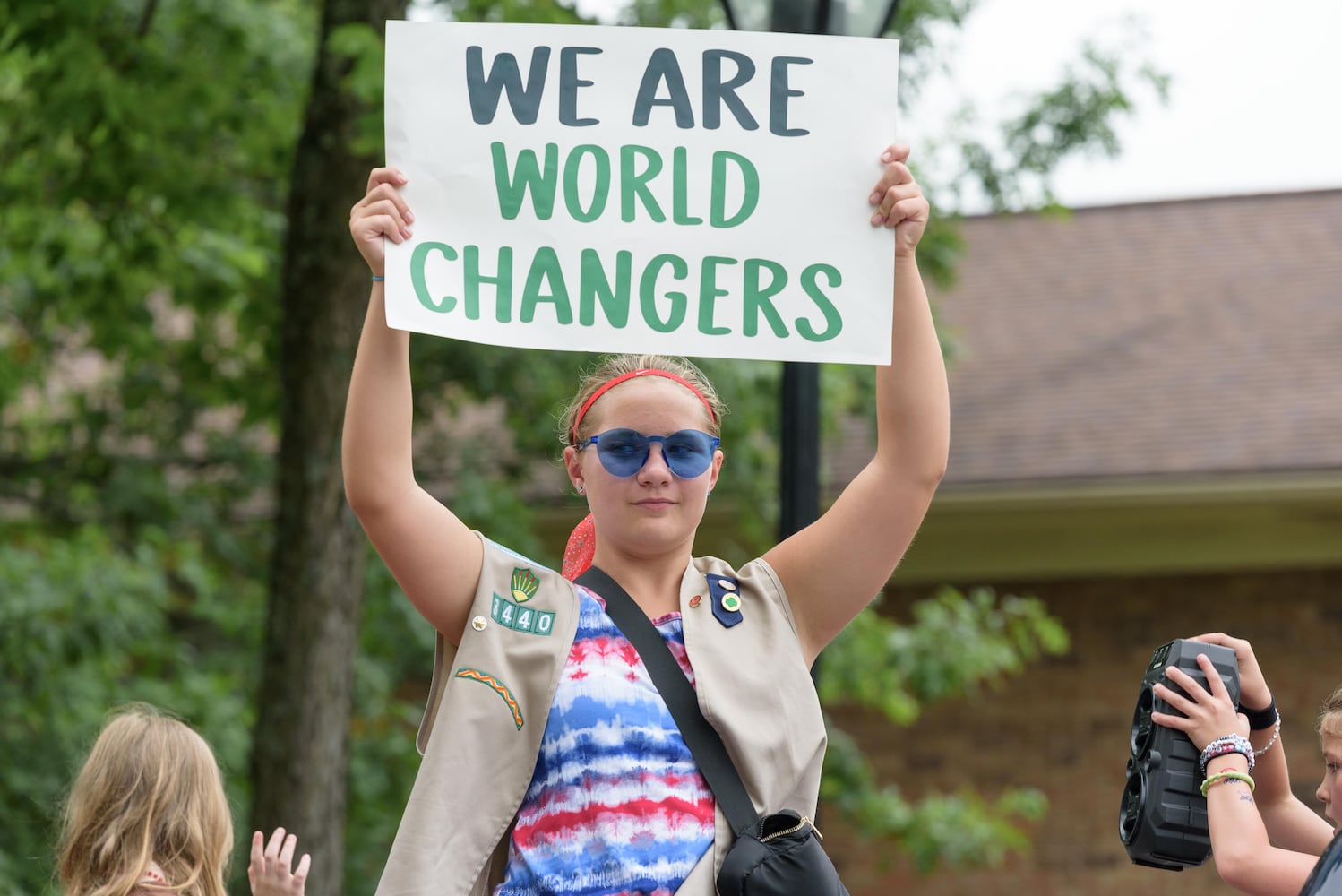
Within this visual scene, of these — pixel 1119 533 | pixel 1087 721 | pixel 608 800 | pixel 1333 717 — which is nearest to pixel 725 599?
pixel 608 800

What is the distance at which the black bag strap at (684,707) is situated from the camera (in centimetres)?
246

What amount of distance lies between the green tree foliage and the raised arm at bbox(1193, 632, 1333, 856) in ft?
15.9

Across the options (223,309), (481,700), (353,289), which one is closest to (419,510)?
(481,700)

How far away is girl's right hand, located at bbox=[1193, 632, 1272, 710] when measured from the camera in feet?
8.54

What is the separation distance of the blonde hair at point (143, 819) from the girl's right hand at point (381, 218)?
0.88m

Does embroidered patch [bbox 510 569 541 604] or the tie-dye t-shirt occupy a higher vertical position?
embroidered patch [bbox 510 569 541 604]

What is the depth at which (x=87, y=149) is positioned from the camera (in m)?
7.29

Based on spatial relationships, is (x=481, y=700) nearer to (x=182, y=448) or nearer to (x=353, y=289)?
(x=353, y=289)

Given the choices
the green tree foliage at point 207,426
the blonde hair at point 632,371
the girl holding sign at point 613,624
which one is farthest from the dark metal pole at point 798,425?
the green tree foliage at point 207,426

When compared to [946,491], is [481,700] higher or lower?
lower

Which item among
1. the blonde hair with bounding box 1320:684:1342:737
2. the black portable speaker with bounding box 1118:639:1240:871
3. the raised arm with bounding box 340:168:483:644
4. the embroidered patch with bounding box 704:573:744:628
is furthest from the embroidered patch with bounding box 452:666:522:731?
the blonde hair with bounding box 1320:684:1342:737

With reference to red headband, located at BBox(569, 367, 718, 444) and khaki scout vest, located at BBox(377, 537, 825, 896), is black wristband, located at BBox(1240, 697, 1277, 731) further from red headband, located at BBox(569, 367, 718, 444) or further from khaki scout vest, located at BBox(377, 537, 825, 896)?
red headband, located at BBox(569, 367, 718, 444)

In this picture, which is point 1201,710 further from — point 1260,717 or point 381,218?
point 381,218

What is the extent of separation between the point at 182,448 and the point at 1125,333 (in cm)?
595
